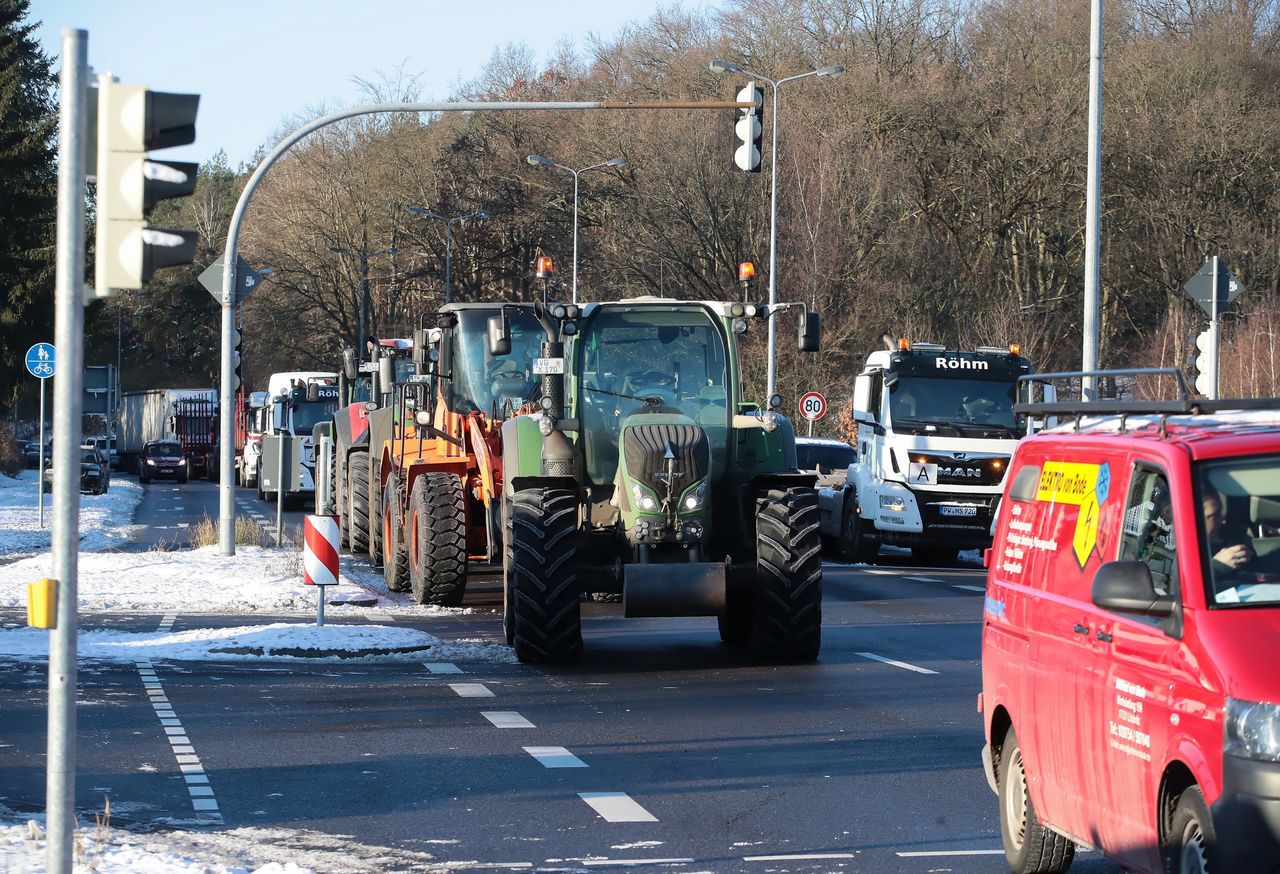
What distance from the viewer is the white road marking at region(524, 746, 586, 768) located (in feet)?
33.4

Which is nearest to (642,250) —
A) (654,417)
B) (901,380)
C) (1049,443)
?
(901,380)

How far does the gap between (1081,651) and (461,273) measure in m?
56.6

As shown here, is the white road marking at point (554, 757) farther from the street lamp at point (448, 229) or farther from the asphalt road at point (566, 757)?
the street lamp at point (448, 229)

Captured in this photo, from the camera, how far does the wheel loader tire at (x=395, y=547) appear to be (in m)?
20.6

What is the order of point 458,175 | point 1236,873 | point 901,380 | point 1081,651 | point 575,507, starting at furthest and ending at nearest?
point 458,175
point 901,380
point 575,507
point 1081,651
point 1236,873

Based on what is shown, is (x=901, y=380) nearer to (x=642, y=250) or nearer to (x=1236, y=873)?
(x=1236, y=873)

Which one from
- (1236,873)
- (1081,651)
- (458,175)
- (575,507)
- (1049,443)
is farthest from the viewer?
(458,175)

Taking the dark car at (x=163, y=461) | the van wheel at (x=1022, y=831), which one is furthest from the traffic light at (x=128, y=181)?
the dark car at (x=163, y=461)

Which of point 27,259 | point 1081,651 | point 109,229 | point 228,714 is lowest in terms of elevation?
point 228,714

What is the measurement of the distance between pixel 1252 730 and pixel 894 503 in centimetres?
2064

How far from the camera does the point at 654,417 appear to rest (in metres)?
15.1

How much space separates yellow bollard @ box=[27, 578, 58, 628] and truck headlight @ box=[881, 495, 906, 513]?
812 inches

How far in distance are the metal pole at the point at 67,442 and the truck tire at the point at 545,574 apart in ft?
26.0

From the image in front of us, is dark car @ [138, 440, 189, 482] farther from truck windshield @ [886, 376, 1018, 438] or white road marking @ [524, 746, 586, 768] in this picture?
white road marking @ [524, 746, 586, 768]
